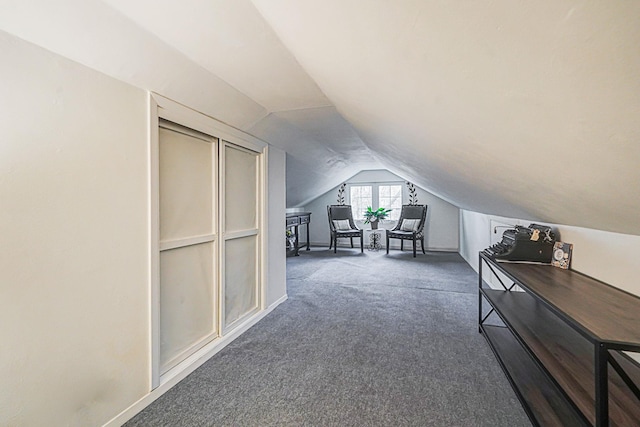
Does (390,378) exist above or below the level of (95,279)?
below

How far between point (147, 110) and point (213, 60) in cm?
45

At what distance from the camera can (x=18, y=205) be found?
1.06 metres

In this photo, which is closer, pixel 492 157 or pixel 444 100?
pixel 444 100

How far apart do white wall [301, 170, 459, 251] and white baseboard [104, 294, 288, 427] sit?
4.78 meters

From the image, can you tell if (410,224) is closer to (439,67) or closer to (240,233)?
(240,233)

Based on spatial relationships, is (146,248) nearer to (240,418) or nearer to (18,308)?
(18,308)

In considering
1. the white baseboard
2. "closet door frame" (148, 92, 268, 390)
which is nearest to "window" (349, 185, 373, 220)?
"closet door frame" (148, 92, 268, 390)

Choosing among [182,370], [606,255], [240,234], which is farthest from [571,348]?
[240,234]

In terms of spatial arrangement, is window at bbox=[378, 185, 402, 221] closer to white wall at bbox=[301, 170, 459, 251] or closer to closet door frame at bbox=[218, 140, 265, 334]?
white wall at bbox=[301, 170, 459, 251]

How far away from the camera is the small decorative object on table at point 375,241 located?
22.3 ft

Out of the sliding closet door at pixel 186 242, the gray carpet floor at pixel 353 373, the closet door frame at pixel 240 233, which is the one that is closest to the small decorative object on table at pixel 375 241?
the gray carpet floor at pixel 353 373

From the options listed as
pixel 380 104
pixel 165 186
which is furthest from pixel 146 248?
pixel 380 104

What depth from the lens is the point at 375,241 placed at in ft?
22.3

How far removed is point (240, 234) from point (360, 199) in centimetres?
511
